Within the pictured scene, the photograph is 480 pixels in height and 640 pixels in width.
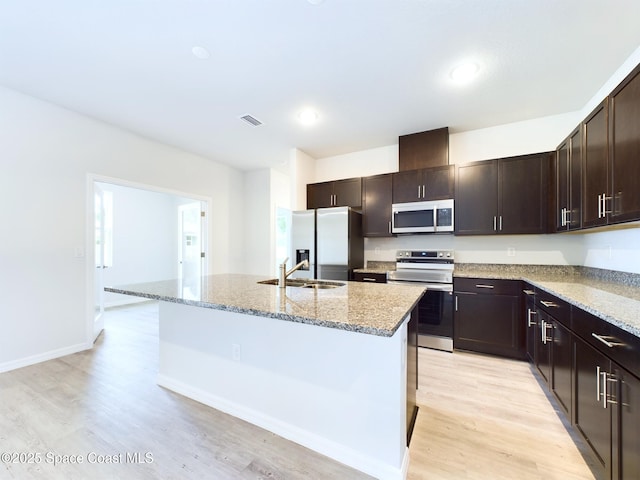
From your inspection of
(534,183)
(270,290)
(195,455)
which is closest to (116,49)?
(270,290)

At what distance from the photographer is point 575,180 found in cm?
235

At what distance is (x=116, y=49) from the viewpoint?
205cm

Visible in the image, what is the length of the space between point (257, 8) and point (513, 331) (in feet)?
11.6

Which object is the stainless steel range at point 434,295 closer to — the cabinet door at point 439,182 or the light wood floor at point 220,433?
the light wood floor at point 220,433

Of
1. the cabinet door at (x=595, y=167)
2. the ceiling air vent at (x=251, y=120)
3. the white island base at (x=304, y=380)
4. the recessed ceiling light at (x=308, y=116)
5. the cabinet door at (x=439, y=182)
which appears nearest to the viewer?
the white island base at (x=304, y=380)

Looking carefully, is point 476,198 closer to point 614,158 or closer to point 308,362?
point 614,158

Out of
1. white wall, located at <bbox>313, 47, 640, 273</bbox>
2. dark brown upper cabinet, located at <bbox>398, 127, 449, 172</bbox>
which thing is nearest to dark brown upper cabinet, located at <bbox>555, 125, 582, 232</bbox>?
white wall, located at <bbox>313, 47, 640, 273</bbox>

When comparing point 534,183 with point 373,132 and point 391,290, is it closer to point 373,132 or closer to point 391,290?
point 373,132

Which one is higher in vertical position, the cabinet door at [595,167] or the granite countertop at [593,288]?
the cabinet door at [595,167]

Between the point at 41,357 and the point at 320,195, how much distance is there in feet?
12.0

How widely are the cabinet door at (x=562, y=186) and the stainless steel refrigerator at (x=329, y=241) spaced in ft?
7.03

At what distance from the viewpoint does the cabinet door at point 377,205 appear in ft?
12.0

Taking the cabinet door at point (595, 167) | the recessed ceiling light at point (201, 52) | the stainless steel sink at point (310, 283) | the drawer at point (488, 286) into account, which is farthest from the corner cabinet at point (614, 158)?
the recessed ceiling light at point (201, 52)

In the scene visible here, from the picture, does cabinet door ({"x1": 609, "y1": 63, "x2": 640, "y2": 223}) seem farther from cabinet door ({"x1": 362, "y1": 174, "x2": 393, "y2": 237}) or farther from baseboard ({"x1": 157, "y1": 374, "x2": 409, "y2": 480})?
cabinet door ({"x1": 362, "y1": 174, "x2": 393, "y2": 237})
